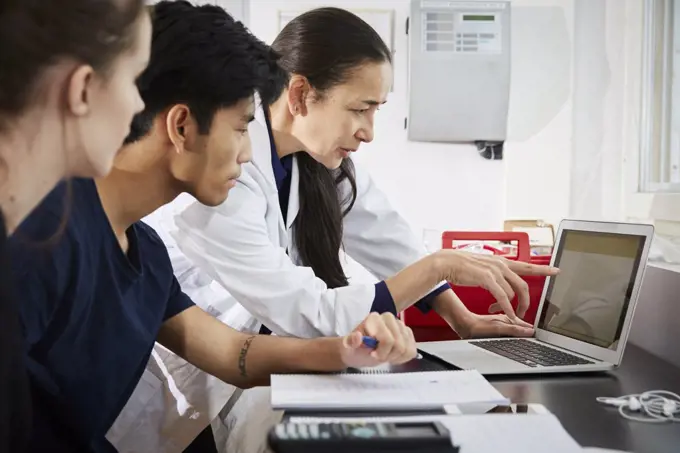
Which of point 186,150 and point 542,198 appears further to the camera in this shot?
point 542,198

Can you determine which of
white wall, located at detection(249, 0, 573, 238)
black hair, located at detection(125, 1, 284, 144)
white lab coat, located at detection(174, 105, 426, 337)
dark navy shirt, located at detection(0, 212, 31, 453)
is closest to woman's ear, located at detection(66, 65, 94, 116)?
dark navy shirt, located at detection(0, 212, 31, 453)

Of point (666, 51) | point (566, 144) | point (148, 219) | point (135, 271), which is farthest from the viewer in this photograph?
point (566, 144)

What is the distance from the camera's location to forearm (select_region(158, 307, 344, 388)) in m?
1.07

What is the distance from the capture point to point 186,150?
102cm

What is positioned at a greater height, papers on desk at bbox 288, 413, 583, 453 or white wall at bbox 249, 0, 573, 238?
white wall at bbox 249, 0, 573, 238

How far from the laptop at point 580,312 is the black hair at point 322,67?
1.31ft

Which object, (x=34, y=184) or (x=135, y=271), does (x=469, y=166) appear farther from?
(x=34, y=184)

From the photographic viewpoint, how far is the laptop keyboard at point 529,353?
107 cm

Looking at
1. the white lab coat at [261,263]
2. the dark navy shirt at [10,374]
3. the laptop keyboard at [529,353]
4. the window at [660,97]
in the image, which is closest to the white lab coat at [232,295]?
the white lab coat at [261,263]

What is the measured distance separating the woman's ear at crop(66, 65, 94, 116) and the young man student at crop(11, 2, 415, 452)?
0.21m

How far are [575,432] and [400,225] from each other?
92cm

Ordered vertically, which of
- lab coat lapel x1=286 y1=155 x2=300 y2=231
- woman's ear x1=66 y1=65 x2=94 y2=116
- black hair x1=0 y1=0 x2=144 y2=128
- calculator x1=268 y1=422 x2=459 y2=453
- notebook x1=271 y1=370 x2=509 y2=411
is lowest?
notebook x1=271 y1=370 x2=509 y2=411

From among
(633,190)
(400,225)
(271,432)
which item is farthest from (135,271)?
(633,190)

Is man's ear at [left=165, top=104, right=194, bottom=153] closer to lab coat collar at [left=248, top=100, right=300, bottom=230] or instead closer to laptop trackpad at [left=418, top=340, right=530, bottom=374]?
lab coat collar at [left=248, top=100, right=300, bottom=230]
